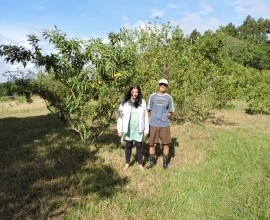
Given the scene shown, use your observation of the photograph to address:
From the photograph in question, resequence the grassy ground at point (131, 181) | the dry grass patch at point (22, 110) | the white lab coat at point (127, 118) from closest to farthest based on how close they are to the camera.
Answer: the grassy ground at point (131, 181) < the white lab coat at point (127, 118) < the dry grass patch at point (22, 110)

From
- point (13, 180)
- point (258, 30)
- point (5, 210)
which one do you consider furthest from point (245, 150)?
point (258, 30)

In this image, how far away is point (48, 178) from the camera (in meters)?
8.00

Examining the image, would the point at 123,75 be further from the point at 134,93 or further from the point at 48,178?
the point at 48,178

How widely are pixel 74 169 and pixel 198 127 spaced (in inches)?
308

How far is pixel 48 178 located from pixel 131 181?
69.6 inches

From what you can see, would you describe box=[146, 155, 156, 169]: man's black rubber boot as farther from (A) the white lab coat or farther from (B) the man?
(A) the white lab coat

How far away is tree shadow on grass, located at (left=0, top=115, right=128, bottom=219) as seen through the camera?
638 centimetres

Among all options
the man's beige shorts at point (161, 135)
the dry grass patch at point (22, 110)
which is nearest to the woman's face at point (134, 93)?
the man's beige shorts at point (161, 135)

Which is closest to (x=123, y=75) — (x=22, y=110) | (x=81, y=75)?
(x=81, y=75)

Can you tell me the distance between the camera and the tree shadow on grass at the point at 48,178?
20.9 feet

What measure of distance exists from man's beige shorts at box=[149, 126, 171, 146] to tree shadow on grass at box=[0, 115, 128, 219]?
4.41 feet

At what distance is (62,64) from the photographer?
9836 mm

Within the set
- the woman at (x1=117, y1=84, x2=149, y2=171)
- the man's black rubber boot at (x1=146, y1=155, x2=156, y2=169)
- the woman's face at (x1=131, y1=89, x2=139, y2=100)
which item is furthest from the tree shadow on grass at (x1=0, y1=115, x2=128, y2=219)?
the woman's face at (x1=131, y1=89, x2=139, y2=100)

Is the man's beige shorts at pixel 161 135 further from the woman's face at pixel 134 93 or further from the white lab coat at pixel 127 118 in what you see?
the woman's face at pixel 134 93
